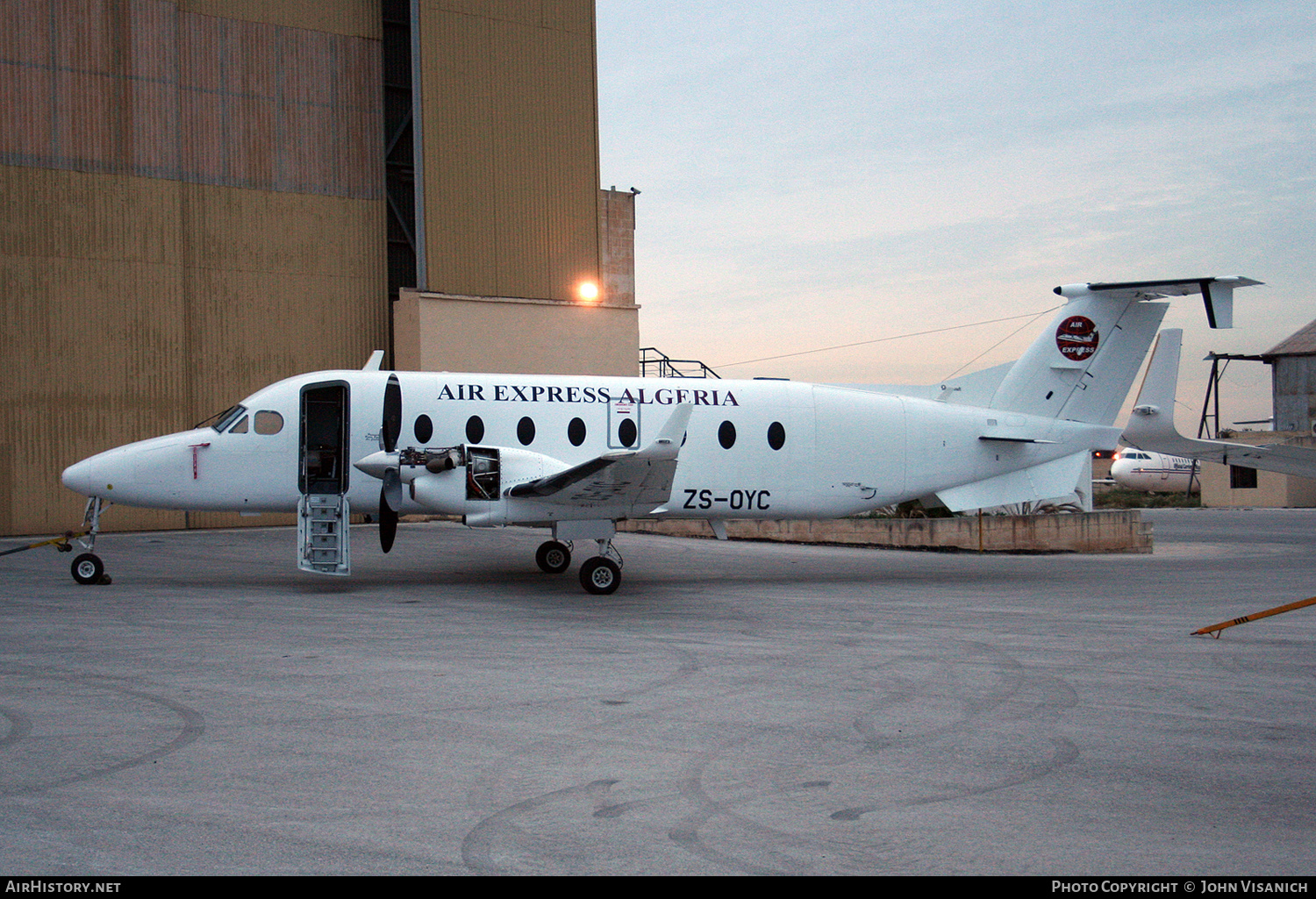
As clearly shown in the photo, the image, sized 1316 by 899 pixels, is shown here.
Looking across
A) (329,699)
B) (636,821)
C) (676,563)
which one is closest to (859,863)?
(636,821)

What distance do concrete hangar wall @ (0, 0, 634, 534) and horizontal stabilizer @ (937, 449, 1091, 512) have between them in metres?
18.5

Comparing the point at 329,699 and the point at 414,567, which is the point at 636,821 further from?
the point at 414,567

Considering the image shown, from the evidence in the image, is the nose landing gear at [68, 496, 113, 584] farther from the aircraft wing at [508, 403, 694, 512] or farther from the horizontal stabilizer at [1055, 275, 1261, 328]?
the horizontal stabilizer at [1055, 275, 1261, 328]

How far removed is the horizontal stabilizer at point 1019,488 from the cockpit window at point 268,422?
11203 mm

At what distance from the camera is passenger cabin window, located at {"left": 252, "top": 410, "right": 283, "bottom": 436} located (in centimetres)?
1546

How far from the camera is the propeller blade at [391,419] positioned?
15.3 m

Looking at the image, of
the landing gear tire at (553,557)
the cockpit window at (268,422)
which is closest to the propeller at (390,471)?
the cockpit window at (268,422)

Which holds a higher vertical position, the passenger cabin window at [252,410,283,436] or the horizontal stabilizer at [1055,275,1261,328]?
the horizontal stabilizer at [1055,275,1261,328]

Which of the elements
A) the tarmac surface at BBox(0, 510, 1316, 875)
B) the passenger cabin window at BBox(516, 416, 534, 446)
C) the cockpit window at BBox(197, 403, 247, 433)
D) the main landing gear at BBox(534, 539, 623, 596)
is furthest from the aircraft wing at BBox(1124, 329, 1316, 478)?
the cockpit window at BBox(197, 403, 247, 433)

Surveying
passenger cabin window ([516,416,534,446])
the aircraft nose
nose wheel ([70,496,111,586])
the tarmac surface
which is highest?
passenger cabin window ([516,416,534,446])

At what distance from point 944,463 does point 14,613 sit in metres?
14.1

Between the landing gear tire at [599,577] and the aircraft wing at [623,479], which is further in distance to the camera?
Result: the landing gear tire at [599,577]

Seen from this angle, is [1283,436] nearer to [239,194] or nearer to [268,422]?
[239,194]

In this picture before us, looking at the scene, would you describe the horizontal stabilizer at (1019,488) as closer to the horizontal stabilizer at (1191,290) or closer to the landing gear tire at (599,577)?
the horizontal stabilizer at (1191,290)
